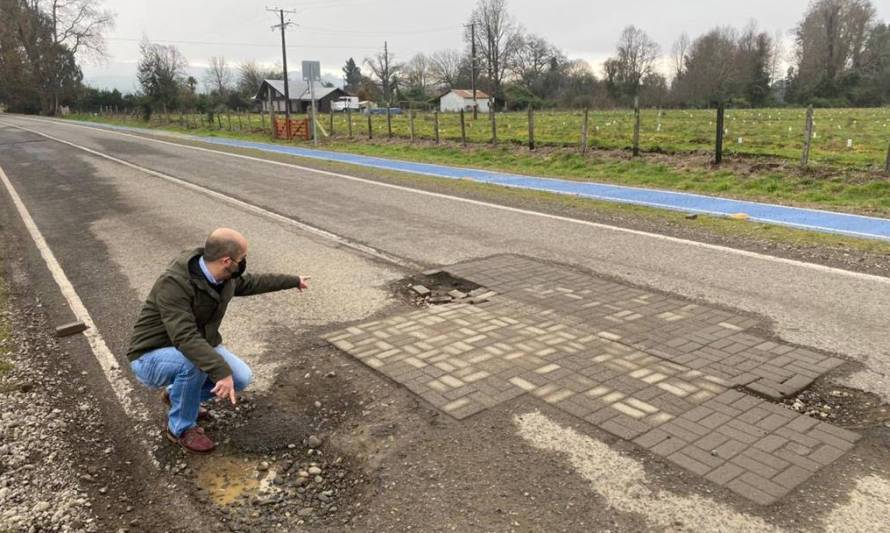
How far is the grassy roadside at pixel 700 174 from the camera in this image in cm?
1252

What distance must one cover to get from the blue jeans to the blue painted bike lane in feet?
29.7

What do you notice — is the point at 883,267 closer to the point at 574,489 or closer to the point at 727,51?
the point at 574,489

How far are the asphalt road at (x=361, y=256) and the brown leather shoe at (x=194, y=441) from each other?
2.52 feet

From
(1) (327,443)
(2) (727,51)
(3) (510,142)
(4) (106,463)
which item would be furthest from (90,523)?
(2) (727,51)

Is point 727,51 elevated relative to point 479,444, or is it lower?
elevated

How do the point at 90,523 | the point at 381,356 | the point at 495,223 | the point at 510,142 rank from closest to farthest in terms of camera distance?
the point at 90,523 < the point at 381,356 < the point at 495,223 < the point at 510,142

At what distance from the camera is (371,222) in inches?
411

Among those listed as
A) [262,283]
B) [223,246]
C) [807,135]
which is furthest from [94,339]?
[807,135]

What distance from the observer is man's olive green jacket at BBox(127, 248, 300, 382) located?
361 centimetres

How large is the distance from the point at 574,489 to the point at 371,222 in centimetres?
754

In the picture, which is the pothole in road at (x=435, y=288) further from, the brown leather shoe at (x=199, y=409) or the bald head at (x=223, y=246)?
the bald head at (x=223, y=246)

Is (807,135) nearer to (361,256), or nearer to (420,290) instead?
(361,256)

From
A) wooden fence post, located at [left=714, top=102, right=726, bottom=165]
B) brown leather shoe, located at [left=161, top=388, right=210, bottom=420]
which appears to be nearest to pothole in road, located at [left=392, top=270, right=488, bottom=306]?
brown leather shoe, located at [left=161, top=388, right=210, bottom=420]

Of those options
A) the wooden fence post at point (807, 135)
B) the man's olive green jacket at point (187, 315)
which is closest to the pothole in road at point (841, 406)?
the man's olive green jacket at point (187, 315)
